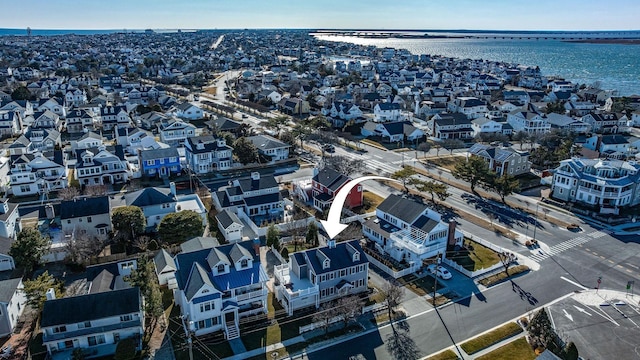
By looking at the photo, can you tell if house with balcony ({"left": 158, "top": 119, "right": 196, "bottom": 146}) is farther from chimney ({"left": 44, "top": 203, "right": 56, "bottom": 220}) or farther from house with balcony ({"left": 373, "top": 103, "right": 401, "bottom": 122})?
house with balcony ({"left": 373, "top": 103, "right": 401, "bottom": 122})

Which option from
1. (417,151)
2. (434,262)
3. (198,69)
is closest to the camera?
(434,262)

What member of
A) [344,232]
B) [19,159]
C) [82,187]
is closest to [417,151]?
[344,232]

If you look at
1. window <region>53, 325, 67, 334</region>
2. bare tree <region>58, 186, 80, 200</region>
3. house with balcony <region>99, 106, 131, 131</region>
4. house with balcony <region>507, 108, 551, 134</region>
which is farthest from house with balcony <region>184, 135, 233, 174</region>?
house with balcony <region>507, 108, 551, 134</region>

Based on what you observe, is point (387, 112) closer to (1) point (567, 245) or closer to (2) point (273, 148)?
(2) point (273, 148)

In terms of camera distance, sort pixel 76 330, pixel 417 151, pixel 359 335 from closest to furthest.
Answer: pixel 76 330, pixel 359 335, pixel 417 151

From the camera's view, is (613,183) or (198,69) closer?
(613,183)

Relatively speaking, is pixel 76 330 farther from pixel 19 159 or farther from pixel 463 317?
pixel 19 159
